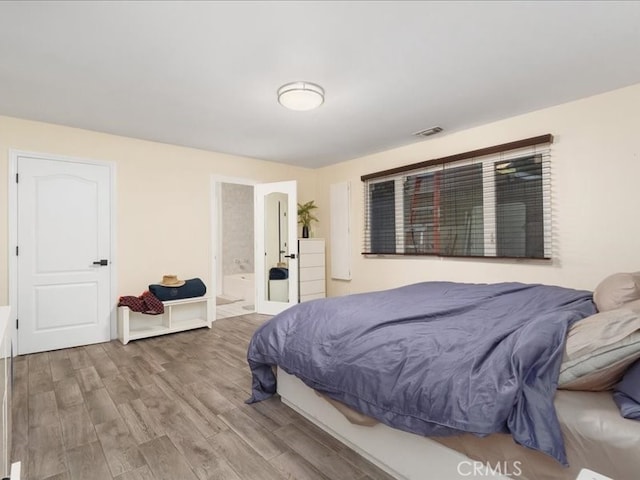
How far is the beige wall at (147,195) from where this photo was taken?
11.0ft

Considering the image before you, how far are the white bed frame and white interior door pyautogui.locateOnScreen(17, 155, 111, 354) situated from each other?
2898 millimetres

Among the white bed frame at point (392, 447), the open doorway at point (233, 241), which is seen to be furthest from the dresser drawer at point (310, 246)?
the white bed frame at point (392, 447)

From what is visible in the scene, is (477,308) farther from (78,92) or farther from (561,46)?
(78,92)

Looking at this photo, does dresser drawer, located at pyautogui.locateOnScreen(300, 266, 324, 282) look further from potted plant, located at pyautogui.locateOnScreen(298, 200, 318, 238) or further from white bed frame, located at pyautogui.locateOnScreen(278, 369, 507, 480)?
white bed frame, located at pyautogui.locateOnScreen(278, 369, 507, 480)

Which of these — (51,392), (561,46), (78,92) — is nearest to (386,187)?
(561,46)

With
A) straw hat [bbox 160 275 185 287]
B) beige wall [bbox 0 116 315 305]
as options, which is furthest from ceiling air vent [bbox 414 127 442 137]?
straw hat [bbox 160 275 185 287]

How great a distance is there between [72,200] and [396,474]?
4031 millimetres

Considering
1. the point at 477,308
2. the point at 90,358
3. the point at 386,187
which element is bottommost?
the point at 90,358

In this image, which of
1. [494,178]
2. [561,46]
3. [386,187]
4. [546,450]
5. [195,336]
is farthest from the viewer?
[386,187]

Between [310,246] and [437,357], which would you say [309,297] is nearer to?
[310,246]

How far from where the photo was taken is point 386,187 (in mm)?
4625

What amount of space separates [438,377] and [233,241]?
21.0ft

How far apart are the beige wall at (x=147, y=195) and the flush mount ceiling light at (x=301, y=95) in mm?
2172

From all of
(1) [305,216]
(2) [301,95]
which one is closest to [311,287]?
(1) [305,216]
